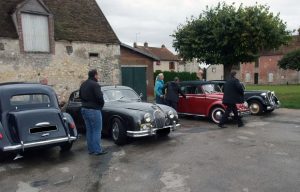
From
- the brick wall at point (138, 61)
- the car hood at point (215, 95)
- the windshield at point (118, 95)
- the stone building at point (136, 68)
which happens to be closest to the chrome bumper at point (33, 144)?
the windshield at point (118, 95)

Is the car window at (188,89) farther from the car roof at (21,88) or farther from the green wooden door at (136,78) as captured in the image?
the green wooden door at (136,78)

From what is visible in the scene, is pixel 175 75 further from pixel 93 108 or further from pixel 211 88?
pixel 93 108

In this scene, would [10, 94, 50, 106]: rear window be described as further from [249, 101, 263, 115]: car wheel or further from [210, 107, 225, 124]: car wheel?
[249, 101, 263, 115]: car wheel

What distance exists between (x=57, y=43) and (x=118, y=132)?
9.70 meters

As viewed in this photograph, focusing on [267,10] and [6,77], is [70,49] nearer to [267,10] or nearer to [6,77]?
[6,77]

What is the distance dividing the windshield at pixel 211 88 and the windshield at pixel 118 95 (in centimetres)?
364

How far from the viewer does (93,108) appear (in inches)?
312

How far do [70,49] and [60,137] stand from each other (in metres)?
10.9

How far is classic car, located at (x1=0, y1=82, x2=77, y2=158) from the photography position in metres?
7.27

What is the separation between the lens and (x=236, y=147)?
8453 millimetres

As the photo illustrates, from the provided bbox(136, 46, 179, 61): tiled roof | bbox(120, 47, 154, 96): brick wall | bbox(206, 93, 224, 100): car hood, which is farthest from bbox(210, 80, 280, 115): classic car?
bbox(136, 46, 179, 61): tiled roof

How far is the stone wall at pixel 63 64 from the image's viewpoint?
15.7 m

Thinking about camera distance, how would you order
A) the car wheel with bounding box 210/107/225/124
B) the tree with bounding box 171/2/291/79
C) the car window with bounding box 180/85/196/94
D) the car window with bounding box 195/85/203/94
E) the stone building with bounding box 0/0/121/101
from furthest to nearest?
the tree with bounding box 171/2/291/79
the stone building with bounding box 0/0/121/101
the car window with bounding box 180/85/196/94
the car window with bounding box 195/85/203/94
the car wheel with bounding box 210/107/225/124

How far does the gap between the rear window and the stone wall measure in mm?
7838
